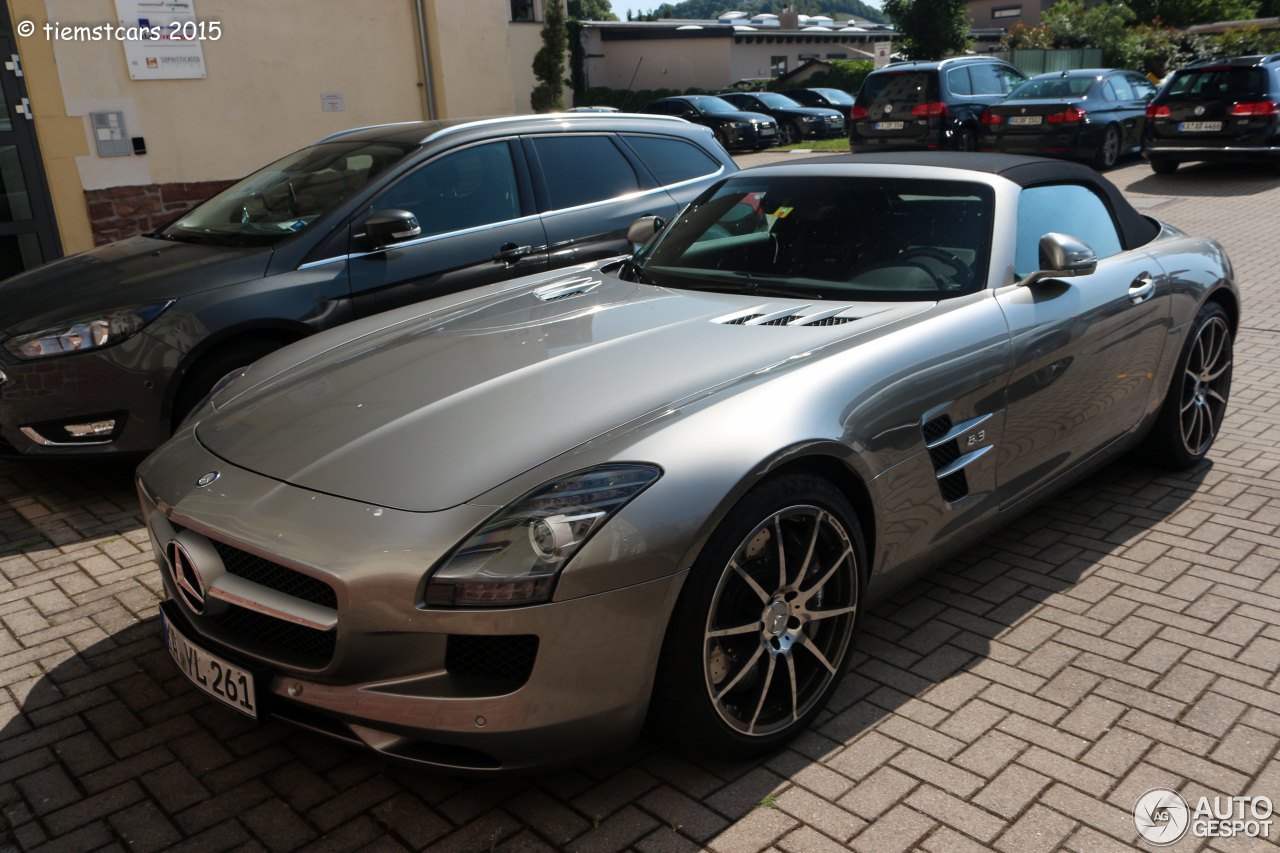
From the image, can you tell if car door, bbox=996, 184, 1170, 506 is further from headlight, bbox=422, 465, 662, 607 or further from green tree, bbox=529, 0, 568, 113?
green tree, bbox=529, 0, 568, 113

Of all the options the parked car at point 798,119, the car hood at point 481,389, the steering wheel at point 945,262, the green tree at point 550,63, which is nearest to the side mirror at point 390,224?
the car hood at point 481,389

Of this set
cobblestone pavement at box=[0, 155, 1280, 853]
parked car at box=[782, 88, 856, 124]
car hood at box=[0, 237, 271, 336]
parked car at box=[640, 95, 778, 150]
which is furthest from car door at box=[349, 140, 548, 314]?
parked car at box=[782, 88, 856, 124]

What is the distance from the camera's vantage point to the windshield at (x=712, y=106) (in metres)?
25.1

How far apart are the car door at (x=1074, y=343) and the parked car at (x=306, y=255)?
2.70 metres

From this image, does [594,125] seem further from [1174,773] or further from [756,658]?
[1174,773]

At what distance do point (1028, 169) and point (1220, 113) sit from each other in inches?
494

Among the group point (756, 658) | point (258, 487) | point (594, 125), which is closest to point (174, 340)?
point (258, 487)

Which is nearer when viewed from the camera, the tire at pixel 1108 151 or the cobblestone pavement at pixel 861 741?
the cobblestone pavement at pixel 861 741

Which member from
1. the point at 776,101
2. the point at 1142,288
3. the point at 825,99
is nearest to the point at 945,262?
the point at 1142,288

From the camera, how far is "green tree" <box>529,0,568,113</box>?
84.4 feet

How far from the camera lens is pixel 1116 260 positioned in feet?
13.1

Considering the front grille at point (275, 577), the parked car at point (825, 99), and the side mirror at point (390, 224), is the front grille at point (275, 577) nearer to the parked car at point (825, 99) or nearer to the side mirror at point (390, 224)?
the side mirror at point (390, 224)

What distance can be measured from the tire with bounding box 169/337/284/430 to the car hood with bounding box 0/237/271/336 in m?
0.30

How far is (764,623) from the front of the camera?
2.60 meters
